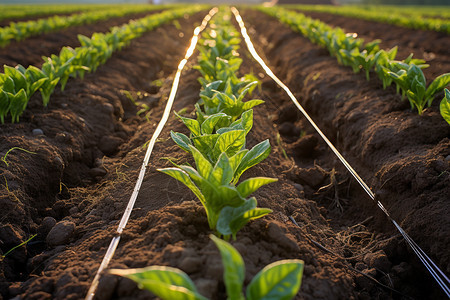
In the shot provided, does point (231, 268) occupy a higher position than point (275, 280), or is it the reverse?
point (231, 268)

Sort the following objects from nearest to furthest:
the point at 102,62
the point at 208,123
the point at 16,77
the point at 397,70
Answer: the point at 208,123
the point at 16,77
the point at 397,70
the point at 102,62

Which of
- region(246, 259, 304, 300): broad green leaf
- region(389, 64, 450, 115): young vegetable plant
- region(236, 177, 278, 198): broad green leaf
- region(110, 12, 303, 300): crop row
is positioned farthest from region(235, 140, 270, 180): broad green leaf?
region(389, 64, 450, 115): young vegetable plant

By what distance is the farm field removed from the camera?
2107mm

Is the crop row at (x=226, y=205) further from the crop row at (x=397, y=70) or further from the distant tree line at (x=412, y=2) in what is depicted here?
the distant tree line at (x=412, y=2)

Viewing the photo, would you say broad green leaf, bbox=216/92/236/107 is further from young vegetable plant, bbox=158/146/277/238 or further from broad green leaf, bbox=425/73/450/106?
broad green leaf, bbox=425/73/450/106

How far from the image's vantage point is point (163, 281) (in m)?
1.46

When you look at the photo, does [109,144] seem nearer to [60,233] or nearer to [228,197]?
[60,233]

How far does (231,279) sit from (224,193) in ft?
2.20

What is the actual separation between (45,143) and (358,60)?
3893 mm

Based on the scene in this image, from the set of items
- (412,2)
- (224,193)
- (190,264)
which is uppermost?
(412,2)

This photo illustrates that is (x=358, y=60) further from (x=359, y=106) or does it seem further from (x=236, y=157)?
(x=236, y=157)

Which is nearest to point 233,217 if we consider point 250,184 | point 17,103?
point 250,184

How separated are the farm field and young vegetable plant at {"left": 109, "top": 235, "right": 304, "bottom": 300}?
30cm

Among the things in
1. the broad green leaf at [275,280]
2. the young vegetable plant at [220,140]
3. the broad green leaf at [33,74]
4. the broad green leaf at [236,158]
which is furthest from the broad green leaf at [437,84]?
the broad green leaf at [33,74]
